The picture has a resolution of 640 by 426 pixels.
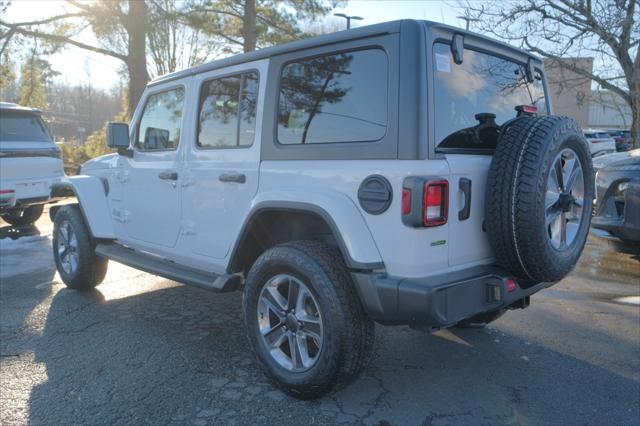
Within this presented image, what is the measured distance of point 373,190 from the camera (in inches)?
107

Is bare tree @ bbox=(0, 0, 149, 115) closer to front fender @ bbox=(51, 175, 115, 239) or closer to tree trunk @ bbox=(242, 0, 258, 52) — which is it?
tree trunk @ bbox=(242, 0, 258, 52)

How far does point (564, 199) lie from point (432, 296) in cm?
110

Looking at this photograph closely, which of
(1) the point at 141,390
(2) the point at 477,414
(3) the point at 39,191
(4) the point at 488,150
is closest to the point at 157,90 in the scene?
(1) the point at 141,390

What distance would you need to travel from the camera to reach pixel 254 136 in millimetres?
3477

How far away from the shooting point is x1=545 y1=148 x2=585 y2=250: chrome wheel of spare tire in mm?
2961

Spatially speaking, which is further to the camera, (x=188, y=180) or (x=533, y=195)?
(x=188, y=180)

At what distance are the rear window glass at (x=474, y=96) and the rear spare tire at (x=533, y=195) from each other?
222 mm

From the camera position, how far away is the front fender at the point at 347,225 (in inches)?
107

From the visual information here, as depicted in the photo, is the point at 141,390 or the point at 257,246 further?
the point at 257,246

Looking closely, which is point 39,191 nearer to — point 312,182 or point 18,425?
point 18,425

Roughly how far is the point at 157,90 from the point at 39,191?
5.02 metres

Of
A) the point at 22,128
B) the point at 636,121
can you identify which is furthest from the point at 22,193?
the point at 636,121

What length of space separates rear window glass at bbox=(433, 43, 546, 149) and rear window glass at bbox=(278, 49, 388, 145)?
0.31m

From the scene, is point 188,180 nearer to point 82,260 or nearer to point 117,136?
point 117,136
